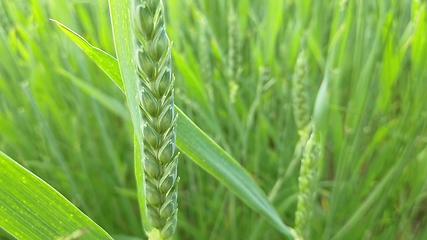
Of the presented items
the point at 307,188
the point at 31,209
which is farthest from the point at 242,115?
the point at 31,209

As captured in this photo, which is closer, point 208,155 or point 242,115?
point 208,155

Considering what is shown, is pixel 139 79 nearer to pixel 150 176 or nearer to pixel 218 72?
pixel 150 176

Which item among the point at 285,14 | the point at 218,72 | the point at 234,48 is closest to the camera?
the point at 234,48

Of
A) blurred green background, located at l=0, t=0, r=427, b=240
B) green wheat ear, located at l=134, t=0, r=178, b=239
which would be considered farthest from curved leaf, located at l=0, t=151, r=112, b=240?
blurred green background, located at l=0, t=0, r=427, b=240

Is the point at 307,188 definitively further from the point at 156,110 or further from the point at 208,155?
the point at 156,110

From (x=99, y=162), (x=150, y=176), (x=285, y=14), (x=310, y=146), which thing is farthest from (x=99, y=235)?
(x=285, y=14)
